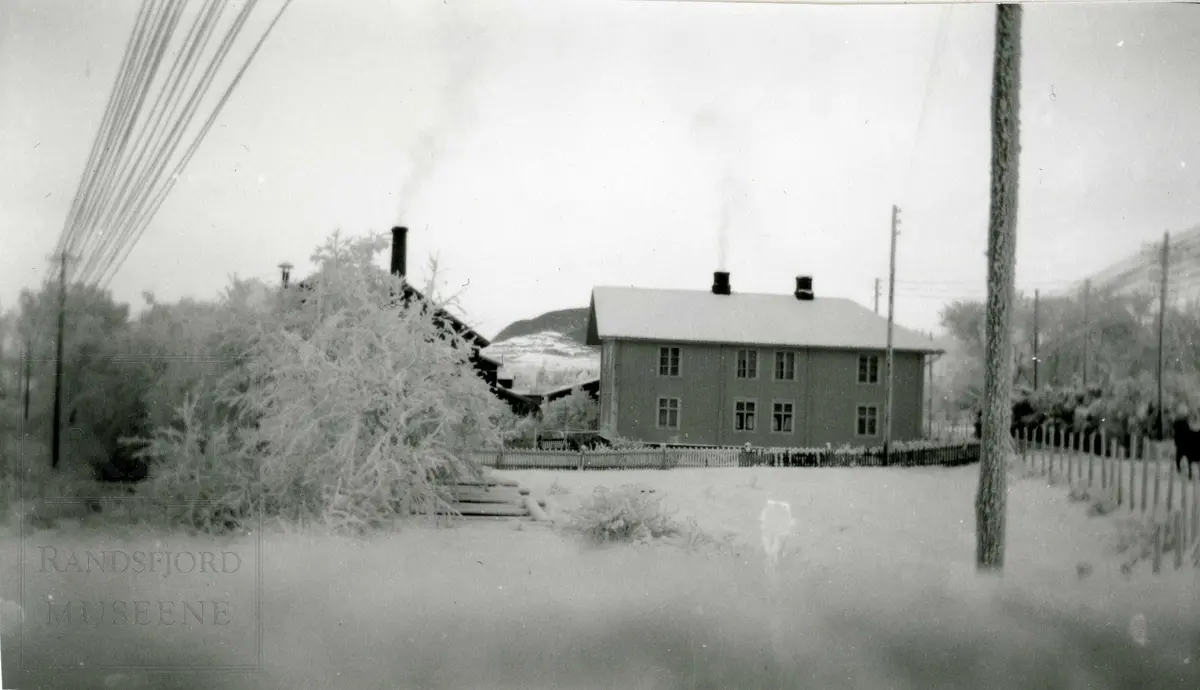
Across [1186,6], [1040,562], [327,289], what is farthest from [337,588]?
[1186,6]

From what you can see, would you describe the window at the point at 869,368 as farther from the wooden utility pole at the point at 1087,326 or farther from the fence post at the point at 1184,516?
the fence post at the point at 1184,516

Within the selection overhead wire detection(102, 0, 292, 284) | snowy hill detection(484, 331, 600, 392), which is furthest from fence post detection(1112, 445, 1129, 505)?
overhead wire detection(102, 0, 292, 284)

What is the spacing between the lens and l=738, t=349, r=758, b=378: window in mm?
3328

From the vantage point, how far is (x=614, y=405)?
3.37 meters

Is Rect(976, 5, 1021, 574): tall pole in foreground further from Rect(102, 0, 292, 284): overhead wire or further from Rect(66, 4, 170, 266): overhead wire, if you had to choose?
Rect(66, 4, 170, 266): overhead wire

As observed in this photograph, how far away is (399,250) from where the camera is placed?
3.41 meters

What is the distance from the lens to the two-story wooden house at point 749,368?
3332mm

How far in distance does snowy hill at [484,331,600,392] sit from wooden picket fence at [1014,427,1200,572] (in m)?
1.55

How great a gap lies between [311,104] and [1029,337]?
267cm

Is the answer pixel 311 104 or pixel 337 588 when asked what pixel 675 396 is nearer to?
pixel 337 588

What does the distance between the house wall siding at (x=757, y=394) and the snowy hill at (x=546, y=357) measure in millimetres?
66

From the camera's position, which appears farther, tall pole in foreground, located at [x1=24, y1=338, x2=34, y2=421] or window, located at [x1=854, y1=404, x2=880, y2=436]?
tall pole in foreground, located at [x1=24, y1=338, x2=34, y2=421]

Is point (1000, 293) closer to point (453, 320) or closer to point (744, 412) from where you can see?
point (744, 412)

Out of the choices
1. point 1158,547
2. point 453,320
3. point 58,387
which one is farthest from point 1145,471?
point 58,387
